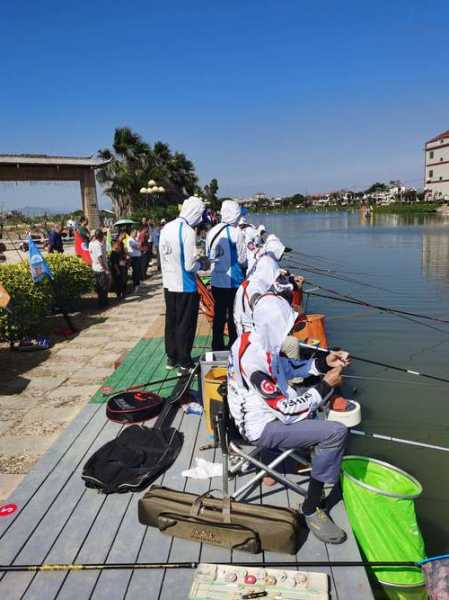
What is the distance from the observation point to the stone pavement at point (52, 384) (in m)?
4.03

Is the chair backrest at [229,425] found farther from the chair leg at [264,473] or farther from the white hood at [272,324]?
the white hood at [272,324]

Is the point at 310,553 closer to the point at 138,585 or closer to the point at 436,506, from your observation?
the point at 138,585

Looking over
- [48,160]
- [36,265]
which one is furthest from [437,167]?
[36,265]

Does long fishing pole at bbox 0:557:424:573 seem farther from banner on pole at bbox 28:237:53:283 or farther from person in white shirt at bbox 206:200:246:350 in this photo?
banner on pole at bbox 28:237:53:283

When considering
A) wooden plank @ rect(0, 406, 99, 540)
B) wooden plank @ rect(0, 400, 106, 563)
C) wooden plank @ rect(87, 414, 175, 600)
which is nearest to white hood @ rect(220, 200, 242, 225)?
wooden plank @ rect(0, 406, 99, 540)

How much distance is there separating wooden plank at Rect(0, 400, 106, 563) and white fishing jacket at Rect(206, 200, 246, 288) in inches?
81.5

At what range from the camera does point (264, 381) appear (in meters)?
2.51

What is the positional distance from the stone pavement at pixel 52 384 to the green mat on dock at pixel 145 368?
0.36m

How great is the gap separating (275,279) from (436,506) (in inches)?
91.6

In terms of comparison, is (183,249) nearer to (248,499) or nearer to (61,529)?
(248,499)

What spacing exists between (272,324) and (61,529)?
1668 millimetres

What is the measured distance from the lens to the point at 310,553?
7.93ft

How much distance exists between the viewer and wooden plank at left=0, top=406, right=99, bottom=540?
2852mm

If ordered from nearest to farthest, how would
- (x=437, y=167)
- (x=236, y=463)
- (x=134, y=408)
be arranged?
(x=236, y=463), (x=134, y=408), (x=437, y=167)
